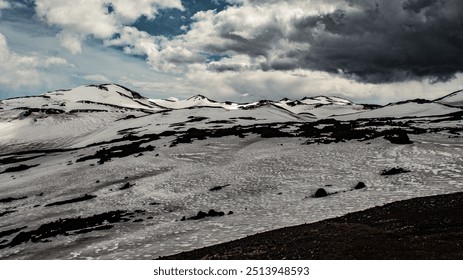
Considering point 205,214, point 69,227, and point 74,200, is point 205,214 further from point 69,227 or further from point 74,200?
point 74,200

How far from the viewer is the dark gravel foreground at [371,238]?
42.6 ft

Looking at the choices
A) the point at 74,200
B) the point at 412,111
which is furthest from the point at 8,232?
the point at 412,111

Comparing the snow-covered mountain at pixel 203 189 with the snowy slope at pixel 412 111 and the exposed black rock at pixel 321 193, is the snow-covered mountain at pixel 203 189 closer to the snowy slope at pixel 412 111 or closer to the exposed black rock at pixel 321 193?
the exposed black rock at pixel 321 193

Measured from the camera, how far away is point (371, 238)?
14938 mm

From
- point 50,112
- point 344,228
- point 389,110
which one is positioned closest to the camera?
point 344,228

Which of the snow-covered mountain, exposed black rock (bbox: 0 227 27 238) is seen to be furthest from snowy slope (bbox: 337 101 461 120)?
exposed black rock (bbox: 0 227 27 238)

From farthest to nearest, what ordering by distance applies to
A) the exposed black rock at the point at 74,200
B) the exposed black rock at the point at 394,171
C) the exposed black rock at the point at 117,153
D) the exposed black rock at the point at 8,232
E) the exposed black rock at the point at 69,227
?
the exposed black rock at the point at 117,153 → the exposed black rock at the point at 74,200 → the exposed black rock at the point at 394,171 → the exposed black rock at the point at 8,232 → the exposed black rock at the point at 69,227

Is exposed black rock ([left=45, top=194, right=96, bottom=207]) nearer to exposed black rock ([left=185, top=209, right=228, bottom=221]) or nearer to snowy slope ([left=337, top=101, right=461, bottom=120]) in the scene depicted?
exposed black rock ([left=185, top=209, right=228, bottom=221])

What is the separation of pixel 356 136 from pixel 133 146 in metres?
38.3

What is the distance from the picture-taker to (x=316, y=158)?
43.5m

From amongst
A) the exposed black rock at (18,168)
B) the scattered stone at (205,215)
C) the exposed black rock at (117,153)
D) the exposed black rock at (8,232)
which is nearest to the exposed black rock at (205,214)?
the scattered stone at (205,215)
